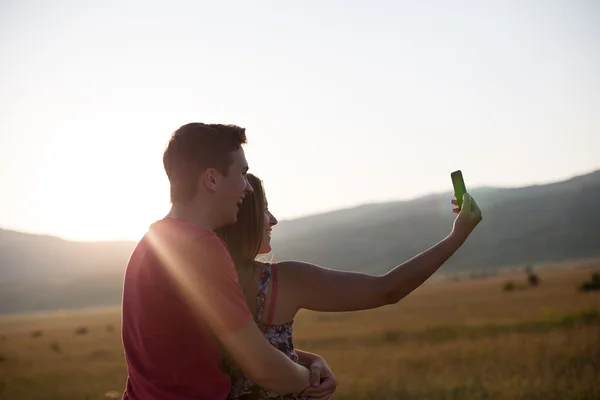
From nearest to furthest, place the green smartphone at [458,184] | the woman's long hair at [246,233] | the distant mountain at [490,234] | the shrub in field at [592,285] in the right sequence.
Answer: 1. the woman's long hair at [246,233]
2. the green smartphone at [458,184]
3. the shrub in field at [592,285]
4. the distant mountain at [490,234]

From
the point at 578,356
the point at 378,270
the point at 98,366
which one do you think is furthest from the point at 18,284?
the point at 578,356

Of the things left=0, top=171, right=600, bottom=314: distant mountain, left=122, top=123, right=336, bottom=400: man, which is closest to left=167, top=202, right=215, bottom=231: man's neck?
left=122, top=123, right=336, bottom=400: man

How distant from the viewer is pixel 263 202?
316cm

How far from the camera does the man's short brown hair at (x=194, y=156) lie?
106 inches

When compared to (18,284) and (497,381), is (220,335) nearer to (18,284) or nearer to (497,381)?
(497,381)

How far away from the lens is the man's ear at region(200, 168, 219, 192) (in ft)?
8.81

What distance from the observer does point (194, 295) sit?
2502 millimetres

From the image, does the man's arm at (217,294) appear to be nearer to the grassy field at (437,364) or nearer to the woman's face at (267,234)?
the woman's face at (267,234)

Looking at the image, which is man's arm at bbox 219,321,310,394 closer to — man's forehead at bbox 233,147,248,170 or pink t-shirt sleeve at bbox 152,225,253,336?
pink t-shirt sleeve at bbox 152,225,253,336

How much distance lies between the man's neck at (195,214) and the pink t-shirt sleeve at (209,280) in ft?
0.47

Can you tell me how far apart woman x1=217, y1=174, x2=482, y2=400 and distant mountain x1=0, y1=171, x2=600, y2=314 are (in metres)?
122

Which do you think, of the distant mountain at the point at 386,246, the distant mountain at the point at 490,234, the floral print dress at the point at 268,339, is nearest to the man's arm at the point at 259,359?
the floral print dress at the point at 268,339

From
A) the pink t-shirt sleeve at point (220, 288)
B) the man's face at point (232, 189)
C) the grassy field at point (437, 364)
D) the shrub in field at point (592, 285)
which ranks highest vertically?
the man's face at point (232, 189)

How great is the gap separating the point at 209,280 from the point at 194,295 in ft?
0.28
